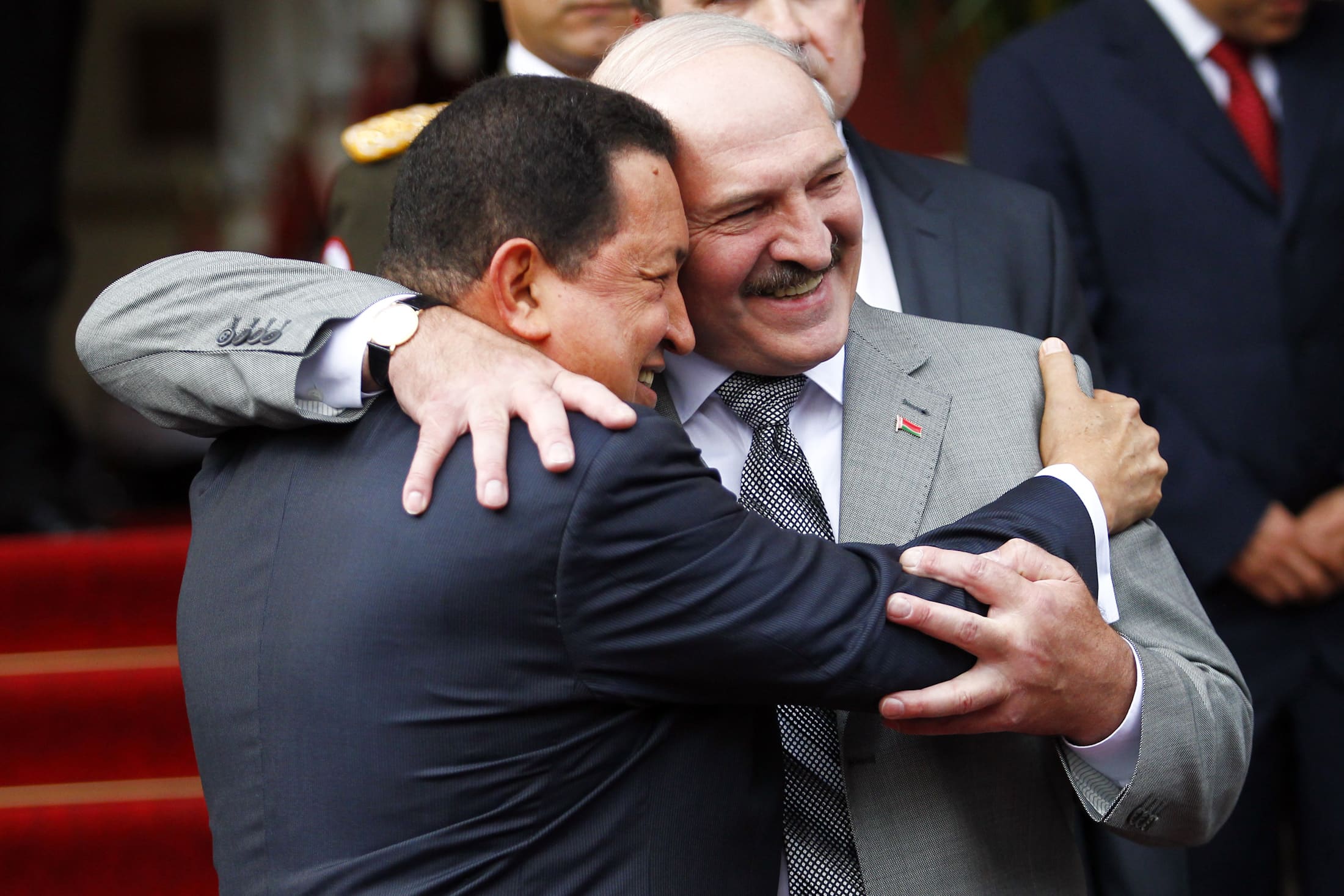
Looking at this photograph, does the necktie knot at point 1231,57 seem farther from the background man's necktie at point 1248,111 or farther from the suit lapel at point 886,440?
the suit lapel at point 886,440

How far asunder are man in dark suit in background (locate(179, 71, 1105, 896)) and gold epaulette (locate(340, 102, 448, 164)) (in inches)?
31.6

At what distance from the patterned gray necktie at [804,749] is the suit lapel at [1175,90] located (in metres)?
1.39

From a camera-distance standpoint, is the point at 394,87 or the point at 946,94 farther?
the point at 394,87

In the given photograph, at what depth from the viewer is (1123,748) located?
1521 mm

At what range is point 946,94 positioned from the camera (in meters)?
4.21

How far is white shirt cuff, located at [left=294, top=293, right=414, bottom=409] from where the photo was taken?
4.66ft

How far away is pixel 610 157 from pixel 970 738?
713 mm

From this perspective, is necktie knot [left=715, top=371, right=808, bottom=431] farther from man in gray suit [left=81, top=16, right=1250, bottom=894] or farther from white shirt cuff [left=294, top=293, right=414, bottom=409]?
white shirt cuff [left=294, top=293, right=414, bottom=409]

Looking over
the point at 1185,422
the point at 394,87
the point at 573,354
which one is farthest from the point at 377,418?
the point at 394,87

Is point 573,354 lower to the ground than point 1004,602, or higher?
higher

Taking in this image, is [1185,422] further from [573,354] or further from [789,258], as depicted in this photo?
[573,354]

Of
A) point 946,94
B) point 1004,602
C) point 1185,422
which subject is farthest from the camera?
point 946,94

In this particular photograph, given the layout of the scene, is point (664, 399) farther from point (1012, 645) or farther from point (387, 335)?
point (1012, 645)

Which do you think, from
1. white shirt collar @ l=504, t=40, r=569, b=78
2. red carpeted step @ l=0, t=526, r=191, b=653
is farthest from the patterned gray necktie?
red carpeted step @ l=0, t=526, r=191, b=653
